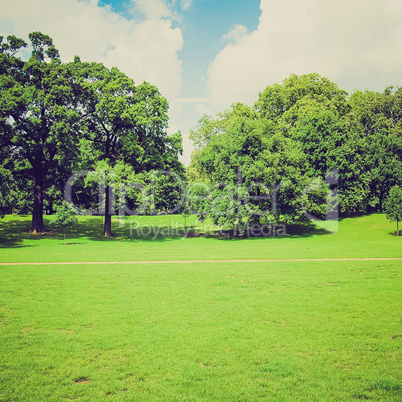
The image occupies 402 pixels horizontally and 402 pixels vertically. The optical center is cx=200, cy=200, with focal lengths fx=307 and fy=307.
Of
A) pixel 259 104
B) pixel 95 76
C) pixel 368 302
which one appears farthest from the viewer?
pixel 259 104

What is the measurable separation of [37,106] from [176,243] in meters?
21.3

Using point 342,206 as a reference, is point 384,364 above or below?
below

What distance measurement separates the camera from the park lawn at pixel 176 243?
2200cm

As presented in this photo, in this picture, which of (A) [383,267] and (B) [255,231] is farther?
(B) [255,231]

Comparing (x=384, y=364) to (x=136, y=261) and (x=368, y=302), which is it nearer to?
(x=368, y=302)

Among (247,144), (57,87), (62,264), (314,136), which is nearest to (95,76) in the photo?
(57,87)

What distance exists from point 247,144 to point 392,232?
2137 cm

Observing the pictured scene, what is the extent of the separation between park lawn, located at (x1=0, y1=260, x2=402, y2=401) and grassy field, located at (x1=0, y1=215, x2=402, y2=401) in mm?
30

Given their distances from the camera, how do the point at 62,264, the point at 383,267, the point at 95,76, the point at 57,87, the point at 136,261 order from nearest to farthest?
the point at 383,267 < the point at 62,264 < the point at 136,261 < the point at 57,87 < the point at 95,76

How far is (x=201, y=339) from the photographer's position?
792cm

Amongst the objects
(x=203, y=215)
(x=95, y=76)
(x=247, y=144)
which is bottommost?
(x=203, y=215)

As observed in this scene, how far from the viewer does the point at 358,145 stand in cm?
4834

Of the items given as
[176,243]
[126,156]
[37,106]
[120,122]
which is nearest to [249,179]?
[176,243]

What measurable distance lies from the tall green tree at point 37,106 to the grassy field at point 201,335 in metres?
21.8
